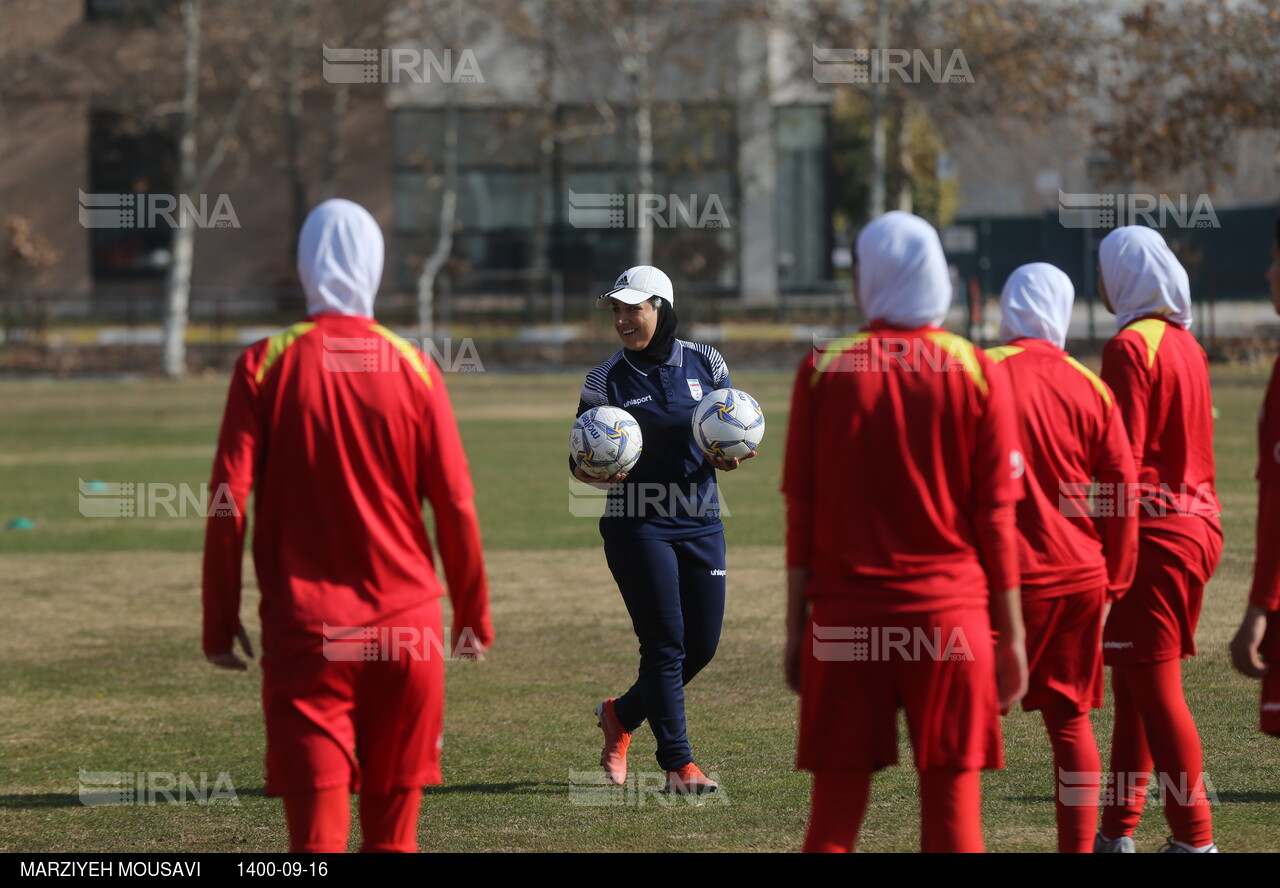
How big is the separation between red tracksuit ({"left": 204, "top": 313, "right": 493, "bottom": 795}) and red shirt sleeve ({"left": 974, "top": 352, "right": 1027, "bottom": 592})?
1.37 metres

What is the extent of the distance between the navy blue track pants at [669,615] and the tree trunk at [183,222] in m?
32.2

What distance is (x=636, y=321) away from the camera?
6875 mm

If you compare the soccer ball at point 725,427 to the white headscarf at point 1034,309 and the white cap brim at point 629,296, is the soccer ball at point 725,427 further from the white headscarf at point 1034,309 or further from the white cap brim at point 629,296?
the white headscarf at point 1034,309

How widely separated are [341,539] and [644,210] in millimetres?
36910

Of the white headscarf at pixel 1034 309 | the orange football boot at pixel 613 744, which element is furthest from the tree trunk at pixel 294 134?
the white headscarf at pixel 1034 309

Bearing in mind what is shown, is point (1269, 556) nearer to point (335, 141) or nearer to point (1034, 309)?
point (1034, 309)

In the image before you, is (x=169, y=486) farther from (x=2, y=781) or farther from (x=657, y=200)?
(x=657, y=200)

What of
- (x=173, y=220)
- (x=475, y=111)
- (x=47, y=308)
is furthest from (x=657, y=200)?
(x=47, y=308)

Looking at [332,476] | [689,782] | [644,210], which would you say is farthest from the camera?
[644,210]

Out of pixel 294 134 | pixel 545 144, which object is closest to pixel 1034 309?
pixel 545 144

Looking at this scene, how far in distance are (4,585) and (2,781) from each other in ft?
19.2

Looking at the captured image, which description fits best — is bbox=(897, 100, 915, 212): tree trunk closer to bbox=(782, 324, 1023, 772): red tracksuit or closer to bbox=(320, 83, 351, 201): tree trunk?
bbox=(320, 83, 351, 201): tree trunk

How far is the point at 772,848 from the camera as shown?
5.75m

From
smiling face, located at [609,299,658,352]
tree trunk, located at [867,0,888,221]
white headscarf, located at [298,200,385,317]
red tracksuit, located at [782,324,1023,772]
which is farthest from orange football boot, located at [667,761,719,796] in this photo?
tree trunk, located at [867,0,888,221]
